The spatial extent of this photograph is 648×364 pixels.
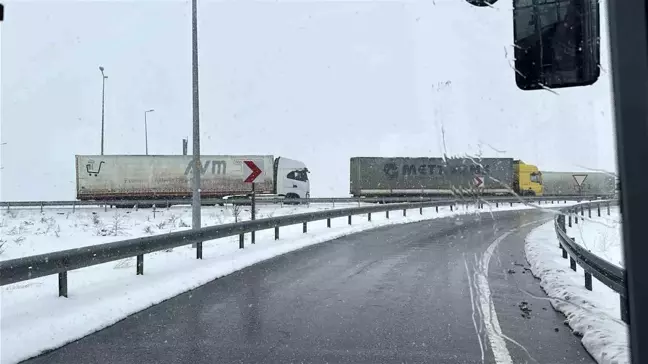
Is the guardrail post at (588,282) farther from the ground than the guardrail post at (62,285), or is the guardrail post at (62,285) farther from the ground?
the guardrail post at (62,285)

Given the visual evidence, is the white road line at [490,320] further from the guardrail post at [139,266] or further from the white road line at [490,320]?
the guardrail post at [139,266]

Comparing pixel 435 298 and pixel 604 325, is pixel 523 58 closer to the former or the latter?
pixel 604 325

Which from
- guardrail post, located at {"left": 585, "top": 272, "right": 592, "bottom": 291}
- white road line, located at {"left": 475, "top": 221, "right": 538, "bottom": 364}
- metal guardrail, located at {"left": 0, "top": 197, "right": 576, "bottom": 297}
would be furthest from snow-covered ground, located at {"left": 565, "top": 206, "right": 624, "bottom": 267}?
white road line, located at {"left": 475, "top": 221, "right": 538, "bottom": 364}

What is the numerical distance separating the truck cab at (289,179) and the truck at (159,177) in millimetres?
354

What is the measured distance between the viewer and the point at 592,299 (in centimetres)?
751

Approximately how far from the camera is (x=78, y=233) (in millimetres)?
19828

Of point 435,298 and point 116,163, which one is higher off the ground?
point 116,163

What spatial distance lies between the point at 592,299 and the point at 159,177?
37638 mm

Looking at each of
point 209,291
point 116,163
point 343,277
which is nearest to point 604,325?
point 343,277

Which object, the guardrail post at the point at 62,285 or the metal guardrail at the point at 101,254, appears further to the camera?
the guardrail post at the point at 62,285

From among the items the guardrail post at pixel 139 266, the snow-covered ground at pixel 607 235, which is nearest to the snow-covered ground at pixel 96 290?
the guardrail post at pixel 139 266

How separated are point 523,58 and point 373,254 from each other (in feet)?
36.1

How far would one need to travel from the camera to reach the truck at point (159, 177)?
40.8 m

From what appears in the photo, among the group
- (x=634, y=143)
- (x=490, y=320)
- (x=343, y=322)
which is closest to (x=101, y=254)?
(x=343, y=322)
